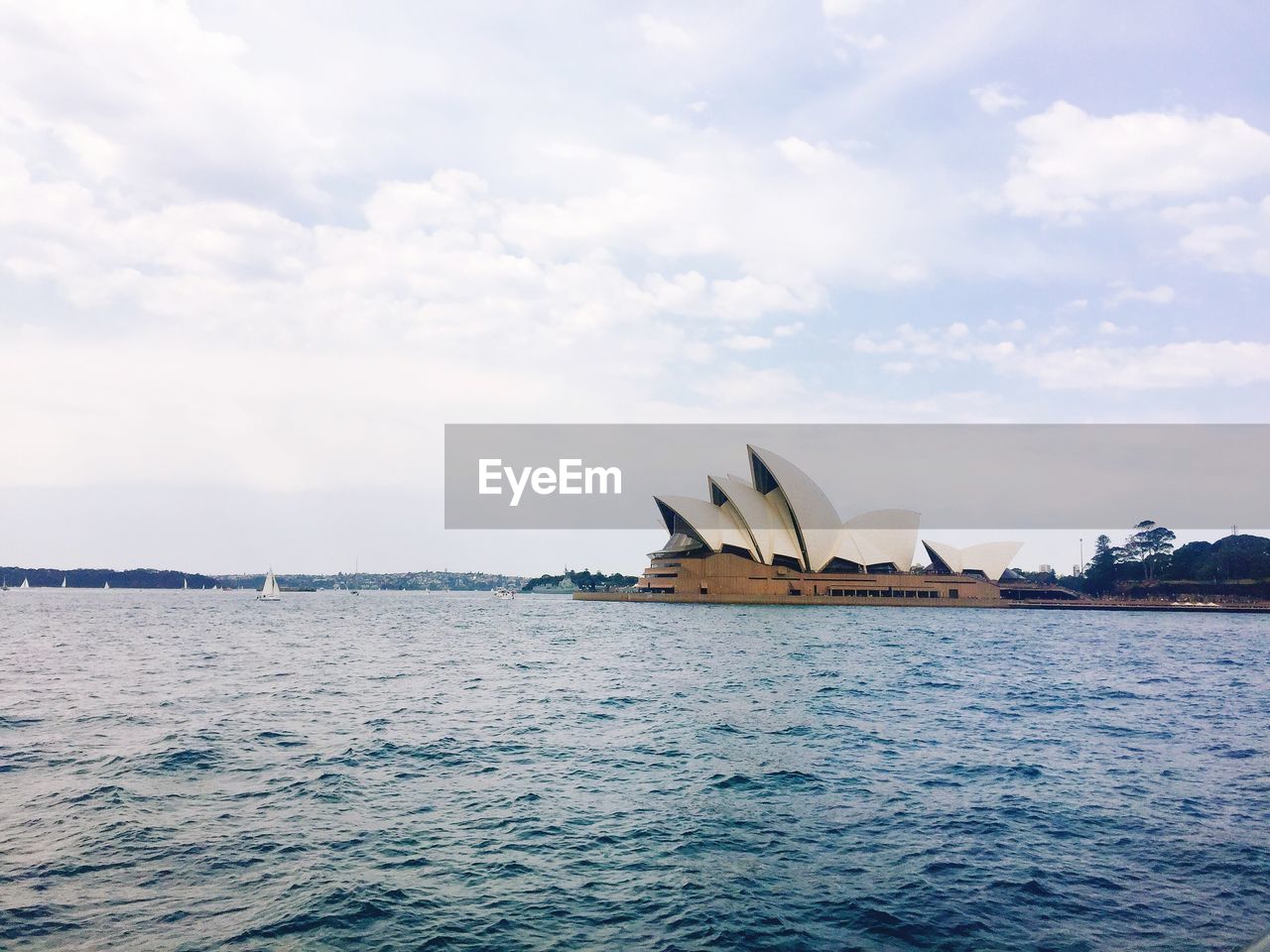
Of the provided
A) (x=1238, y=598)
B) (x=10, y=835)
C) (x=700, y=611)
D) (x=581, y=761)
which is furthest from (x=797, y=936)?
(x=1238, y=598)

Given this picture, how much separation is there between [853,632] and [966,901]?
112ft

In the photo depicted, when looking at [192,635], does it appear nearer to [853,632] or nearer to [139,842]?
[853,632]

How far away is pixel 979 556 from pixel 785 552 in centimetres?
2558

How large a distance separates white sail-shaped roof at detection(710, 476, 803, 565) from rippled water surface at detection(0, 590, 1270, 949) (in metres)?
45.3

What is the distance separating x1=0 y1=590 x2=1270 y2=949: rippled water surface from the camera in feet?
21.7

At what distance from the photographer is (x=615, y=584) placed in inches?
5531

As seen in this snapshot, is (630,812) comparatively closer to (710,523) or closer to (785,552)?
(710,523)

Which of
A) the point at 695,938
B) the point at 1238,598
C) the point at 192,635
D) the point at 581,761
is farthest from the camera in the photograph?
the point at 1238,598

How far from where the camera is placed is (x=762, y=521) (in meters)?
68.5

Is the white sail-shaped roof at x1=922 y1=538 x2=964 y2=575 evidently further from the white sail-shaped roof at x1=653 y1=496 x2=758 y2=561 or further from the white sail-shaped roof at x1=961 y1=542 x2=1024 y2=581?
the white sail-shaped roof at x1=653 y1=496 x2=758 y2=561

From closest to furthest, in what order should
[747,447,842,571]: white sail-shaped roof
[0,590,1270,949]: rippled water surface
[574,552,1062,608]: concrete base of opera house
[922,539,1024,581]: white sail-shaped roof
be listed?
[0,590,1270,949]: rippled water surface < [747,447,842,571]: white sail-shaped roof < [574,552,1062,608]: concrete base of opera house < [922,539,1024,581]: white sail-shaped roof

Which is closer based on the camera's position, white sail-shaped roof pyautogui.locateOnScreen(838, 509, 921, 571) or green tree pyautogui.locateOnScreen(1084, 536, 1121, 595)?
white sail-shaped roof pyautogui.locateOnScreen(838, 509, 921, 571)

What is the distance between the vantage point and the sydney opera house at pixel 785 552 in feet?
222

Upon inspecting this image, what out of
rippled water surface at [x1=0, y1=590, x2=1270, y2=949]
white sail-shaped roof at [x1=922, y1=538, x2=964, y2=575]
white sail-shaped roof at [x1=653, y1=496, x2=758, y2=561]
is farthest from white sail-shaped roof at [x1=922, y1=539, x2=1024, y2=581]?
rippled water surface at [x1=0, y1=590, x2=1270, y2=949]
